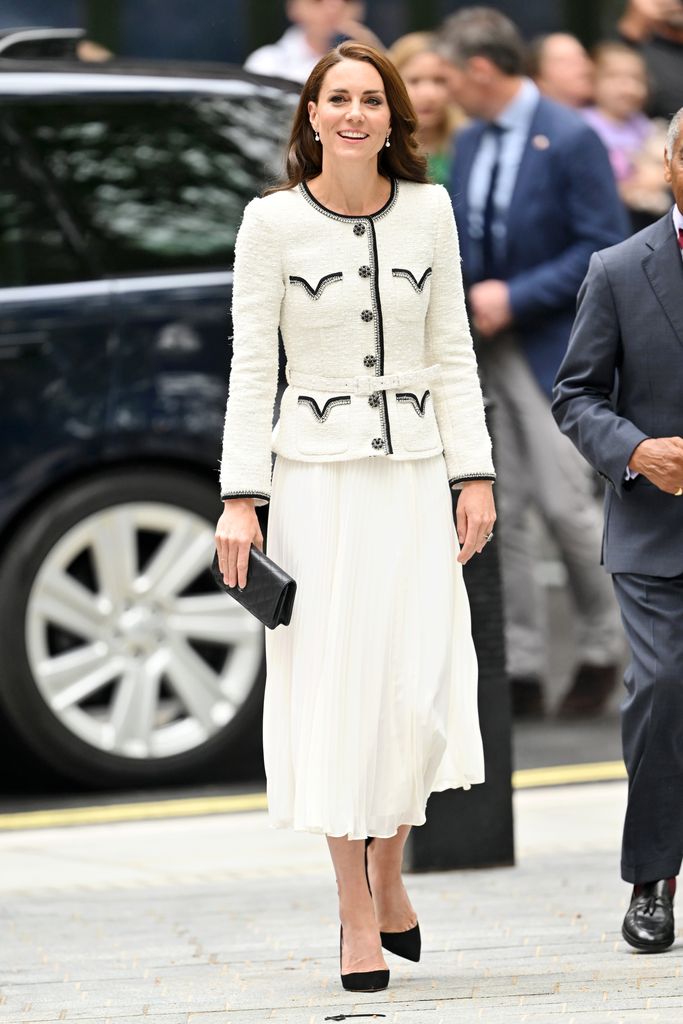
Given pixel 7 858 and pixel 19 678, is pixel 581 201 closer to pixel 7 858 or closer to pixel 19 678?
pixel 19 678

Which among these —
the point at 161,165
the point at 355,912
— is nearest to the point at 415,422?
the point at 355,912

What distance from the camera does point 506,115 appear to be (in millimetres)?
8117

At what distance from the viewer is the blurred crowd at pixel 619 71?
930 cm

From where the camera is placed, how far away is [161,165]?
286 inches

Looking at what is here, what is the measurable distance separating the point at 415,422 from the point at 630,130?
17.4 ft

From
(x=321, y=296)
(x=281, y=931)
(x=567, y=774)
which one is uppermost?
(x=321, y=296)

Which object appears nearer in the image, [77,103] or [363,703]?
[363,703]

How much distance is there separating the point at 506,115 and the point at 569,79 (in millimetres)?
1751

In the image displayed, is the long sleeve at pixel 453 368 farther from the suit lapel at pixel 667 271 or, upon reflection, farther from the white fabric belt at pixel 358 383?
the suit lapel at pixel 667 271

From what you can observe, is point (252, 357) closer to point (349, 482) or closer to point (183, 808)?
point (349, 482)

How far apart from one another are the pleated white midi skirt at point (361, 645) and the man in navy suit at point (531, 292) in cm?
338

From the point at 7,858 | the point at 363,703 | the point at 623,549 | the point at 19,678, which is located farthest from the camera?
the point at 19,678

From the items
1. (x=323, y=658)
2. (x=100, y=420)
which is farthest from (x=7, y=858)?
(x=323, y=658)

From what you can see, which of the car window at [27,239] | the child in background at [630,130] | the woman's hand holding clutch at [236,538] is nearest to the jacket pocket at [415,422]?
the woman's hand holding clutch at [236,538]
